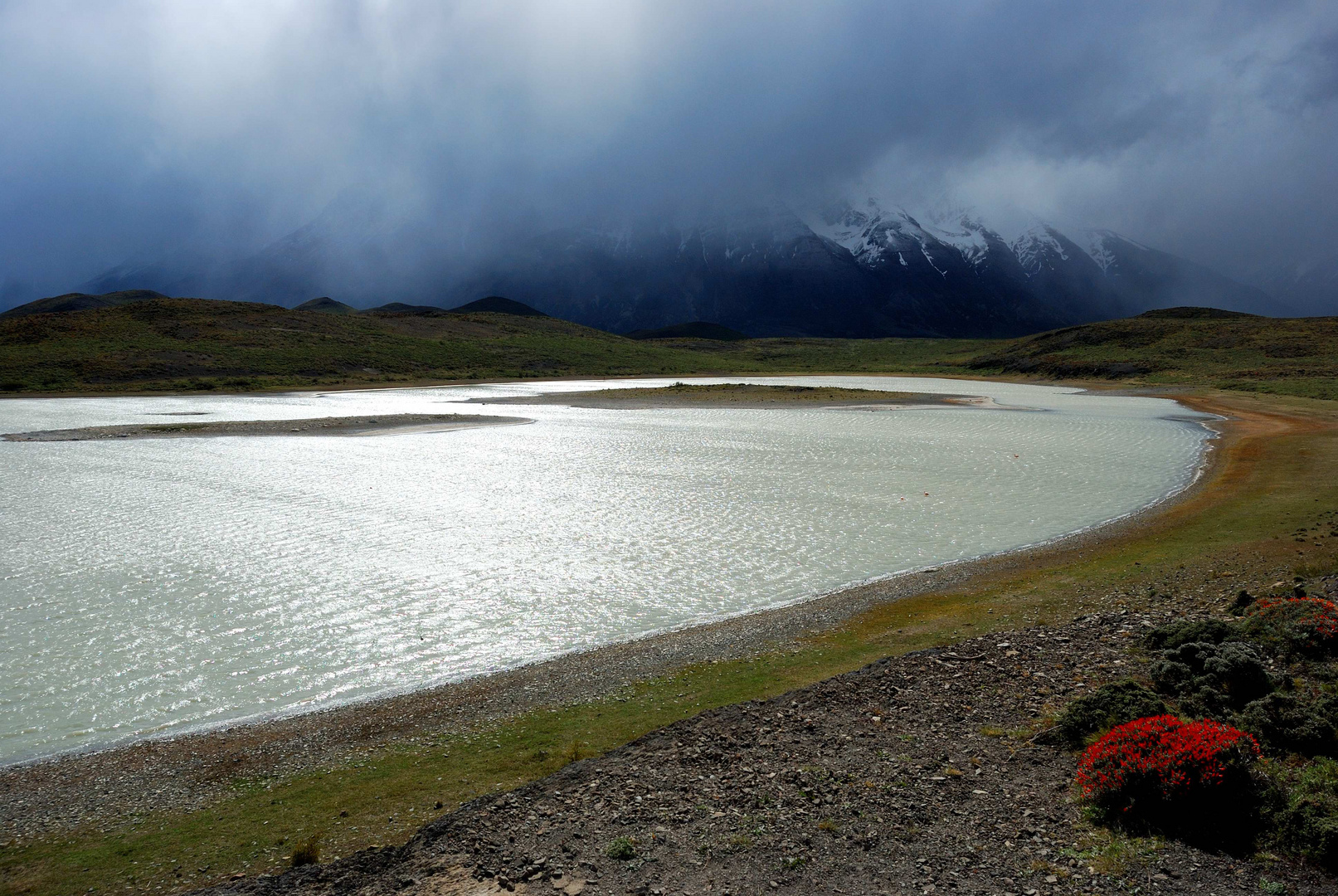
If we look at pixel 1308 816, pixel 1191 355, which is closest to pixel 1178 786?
pixel 1308 816

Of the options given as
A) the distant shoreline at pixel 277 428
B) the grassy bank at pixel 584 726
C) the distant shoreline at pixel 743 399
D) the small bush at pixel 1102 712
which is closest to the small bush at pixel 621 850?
the grassy bank at pixel 584 726

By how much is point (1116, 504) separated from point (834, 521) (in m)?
8.92

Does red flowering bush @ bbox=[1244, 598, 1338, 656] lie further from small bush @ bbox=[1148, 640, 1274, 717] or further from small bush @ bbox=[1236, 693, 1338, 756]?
small bush @ bbox=[1236, 693, 1338, 756]

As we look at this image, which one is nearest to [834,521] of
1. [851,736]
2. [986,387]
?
[851,736]

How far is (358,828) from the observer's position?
741 centimetres

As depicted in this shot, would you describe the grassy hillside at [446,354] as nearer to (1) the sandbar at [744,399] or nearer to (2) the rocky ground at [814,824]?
(1) the sandbar at [744,399]

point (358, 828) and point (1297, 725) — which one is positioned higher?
point (1297, 725)

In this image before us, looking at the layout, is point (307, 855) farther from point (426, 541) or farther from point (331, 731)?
point (426, 541)

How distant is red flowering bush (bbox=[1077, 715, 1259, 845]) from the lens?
6.71 meters

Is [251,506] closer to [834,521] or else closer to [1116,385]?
[834,521]

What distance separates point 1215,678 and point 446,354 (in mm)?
110243

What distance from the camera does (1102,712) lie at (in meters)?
8.44

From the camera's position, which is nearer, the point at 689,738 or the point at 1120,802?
the point at 1120,802

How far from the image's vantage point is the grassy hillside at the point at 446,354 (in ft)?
268
